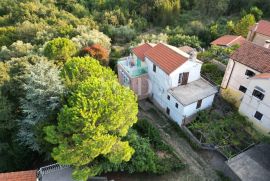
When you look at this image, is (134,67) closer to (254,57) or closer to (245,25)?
(254,57)

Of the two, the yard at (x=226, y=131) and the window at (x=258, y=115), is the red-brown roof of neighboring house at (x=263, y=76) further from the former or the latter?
the yard at (x=226, y=131)

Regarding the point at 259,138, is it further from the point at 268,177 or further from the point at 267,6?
the point at 267,6

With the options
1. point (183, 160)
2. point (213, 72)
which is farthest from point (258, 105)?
point (213, 72)

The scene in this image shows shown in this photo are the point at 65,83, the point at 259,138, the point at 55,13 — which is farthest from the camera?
the point at 55,13

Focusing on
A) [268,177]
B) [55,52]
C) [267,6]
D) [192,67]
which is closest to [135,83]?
[192,67]

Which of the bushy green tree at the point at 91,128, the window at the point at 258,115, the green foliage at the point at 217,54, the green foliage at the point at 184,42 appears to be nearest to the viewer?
the bushy green tree at the point at 91,128

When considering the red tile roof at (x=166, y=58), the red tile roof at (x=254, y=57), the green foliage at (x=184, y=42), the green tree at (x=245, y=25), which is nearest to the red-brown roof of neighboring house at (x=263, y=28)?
the green tree at (x=245, y=25)
